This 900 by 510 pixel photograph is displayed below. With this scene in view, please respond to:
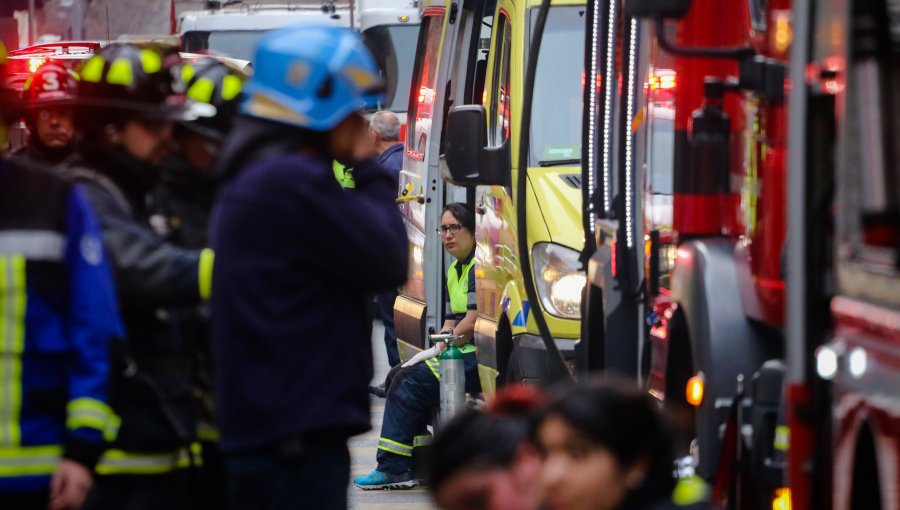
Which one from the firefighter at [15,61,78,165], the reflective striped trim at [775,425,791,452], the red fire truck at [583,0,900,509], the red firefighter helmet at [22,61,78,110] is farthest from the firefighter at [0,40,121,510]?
the red firefighter helmet at [22,61,78,110]

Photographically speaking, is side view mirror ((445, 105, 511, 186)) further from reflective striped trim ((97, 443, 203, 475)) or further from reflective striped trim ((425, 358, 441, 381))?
reflective striped trim ((97, 443, 203, 475))

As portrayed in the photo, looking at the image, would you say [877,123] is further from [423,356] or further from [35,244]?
[423,356]

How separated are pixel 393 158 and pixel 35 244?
10503 millimetres

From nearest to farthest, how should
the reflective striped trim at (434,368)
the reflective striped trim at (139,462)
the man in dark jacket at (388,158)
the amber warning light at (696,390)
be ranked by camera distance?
the reflective striped trim at (139,462), the amber warning light at (696,390), the reflective striped trim at (434,368), the man in dark jacket at (388,158)

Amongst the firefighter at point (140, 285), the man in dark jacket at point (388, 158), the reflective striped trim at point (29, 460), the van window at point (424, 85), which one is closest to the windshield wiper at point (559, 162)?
the van window at point (424, 85)

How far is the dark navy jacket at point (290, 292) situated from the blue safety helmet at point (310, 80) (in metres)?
0.11

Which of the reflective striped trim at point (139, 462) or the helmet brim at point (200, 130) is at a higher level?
the helmet brim at point (200, 130)

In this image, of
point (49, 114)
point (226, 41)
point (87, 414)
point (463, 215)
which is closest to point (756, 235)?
point (87, 414)

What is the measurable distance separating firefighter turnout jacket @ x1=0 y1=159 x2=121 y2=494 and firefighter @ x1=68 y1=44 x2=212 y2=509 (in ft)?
0.84

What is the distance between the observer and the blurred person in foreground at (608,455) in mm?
3477

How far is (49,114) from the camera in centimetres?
761

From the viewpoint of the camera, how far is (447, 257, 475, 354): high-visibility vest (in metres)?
11.2

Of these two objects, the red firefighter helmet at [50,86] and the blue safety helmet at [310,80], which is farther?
the red firefighter helmet at [50,86]

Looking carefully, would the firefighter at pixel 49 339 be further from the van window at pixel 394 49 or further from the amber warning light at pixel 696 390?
the van window at pixel 394 49
